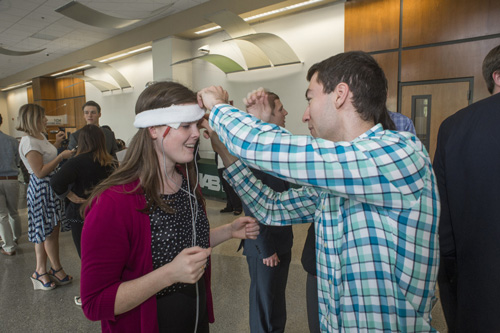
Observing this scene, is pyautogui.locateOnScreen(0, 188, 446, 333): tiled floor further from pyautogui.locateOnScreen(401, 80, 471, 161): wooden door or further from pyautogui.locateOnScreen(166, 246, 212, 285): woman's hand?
pyautogui.locateOnScreen(401, 80, 471, 161): wooden door

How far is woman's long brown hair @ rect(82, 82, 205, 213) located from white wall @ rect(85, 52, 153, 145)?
926cm

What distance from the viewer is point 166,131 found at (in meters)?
1.23

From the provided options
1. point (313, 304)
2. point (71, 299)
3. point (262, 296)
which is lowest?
point (71, 299)

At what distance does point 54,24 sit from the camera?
852cm

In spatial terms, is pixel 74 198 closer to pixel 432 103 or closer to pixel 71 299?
pixel 71 299

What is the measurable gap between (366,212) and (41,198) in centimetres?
347

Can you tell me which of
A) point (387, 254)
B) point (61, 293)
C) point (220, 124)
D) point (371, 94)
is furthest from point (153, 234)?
point (61, 293)

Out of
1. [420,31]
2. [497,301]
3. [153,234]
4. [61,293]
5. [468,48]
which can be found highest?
[420,31]

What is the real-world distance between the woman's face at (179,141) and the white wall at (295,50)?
5.62 meters

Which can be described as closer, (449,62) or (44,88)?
(449,62)

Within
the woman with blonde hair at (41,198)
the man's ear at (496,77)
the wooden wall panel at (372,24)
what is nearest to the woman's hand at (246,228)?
the man's ear at (496,77)

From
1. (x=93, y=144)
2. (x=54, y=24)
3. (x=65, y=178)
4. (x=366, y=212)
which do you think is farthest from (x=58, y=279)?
(x=54, y=24)

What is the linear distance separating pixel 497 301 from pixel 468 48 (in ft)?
15.4

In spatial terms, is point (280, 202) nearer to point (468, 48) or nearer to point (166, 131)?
point (166, 131)
